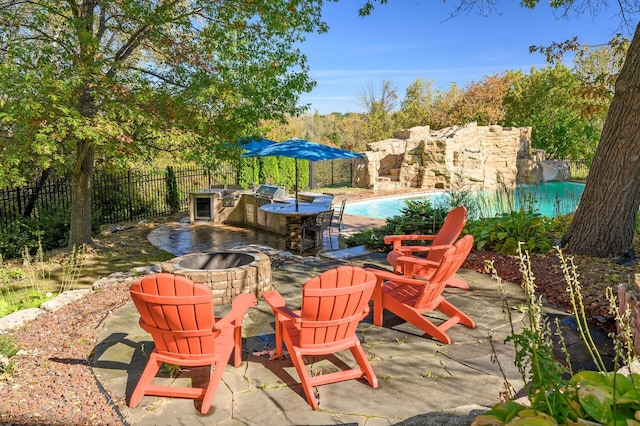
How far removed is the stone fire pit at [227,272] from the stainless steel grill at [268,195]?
571cm

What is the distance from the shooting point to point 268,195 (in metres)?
11.0

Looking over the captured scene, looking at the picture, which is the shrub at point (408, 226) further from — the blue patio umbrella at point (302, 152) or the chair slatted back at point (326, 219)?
the blue patio umbrella at point (302, 152)

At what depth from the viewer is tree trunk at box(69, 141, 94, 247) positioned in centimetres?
838

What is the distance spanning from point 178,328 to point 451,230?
3.29 metres

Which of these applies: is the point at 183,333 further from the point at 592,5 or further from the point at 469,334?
the point at 592,5

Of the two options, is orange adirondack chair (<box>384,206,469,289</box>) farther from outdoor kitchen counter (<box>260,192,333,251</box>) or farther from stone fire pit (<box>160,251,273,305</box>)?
outdoor kitchen counter (<box>260,192,333,251</box>)

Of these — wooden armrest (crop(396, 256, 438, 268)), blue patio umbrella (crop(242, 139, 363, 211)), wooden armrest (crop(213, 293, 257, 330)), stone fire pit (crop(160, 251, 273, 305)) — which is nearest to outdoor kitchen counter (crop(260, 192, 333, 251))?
blue patio umbrella (crop(242, 139, 363, 211))

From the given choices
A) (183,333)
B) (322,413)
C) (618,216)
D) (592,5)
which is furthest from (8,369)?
(592,5)

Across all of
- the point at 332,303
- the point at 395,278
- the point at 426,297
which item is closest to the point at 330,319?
the point at 332,303

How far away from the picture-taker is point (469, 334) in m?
3.75

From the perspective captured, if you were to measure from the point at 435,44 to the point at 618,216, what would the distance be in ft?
130

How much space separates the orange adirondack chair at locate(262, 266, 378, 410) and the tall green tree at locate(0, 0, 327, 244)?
4.35 m

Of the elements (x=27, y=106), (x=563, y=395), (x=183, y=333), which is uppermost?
(x=27, y=106)

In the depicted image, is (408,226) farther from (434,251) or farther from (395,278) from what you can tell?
(395,278)
